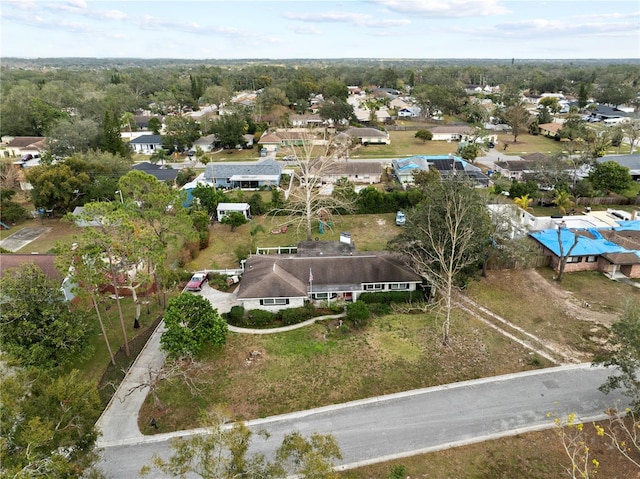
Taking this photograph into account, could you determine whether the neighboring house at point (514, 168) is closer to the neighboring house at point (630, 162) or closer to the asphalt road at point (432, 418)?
the neighboring house at point (630, 162)

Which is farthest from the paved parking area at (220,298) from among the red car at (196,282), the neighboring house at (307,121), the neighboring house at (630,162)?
the neighboring house at (307,121)

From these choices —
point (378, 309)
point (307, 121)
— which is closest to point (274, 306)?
point (378, 309)

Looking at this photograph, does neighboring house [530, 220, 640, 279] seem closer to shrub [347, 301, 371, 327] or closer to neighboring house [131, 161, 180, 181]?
shrub [347, 301, 371, 327]

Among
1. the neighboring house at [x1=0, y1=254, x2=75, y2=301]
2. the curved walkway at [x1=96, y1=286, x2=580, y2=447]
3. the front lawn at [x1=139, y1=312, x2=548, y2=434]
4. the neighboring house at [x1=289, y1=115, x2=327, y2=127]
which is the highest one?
the neighboring house at [x1=289, y1=115, x2=327, y2=127]

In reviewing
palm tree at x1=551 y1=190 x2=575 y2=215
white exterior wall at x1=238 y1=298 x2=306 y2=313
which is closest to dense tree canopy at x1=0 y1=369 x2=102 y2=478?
white exterior wall at x1=238 y1=298 x2=306 y2=313

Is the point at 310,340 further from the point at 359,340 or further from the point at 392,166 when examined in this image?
the point at 392,166

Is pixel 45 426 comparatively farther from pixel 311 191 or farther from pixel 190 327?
pixel 311 191
